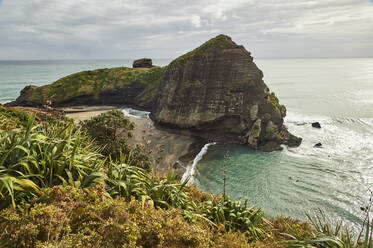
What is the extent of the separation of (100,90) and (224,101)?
4495 cm

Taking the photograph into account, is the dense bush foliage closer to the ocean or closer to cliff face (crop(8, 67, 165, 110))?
the ocean

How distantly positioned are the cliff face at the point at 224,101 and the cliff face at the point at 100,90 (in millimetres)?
18016

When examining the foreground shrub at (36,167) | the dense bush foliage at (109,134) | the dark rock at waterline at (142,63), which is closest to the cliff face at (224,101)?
the dense bush foliage at (109,134)

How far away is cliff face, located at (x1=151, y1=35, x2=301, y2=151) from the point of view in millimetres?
37812

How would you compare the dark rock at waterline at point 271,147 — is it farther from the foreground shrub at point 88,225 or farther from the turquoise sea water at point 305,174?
the foreground shrub at point 88,225

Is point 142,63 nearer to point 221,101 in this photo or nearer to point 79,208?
point 221,101

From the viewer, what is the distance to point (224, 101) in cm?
4025

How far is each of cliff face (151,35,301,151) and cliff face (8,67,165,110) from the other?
18.0 metres

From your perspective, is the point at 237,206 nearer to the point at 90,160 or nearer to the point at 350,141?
the point at 90,160

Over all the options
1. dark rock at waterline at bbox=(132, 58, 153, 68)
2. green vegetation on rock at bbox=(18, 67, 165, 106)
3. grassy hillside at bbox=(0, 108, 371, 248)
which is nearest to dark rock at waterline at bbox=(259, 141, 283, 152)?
grassy hillside at bbox=(0, 108, 371, 248)

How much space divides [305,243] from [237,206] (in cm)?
231

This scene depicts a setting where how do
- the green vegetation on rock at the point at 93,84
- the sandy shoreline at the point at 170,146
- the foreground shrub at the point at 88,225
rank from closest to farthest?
the foreground shrub at the point at 88,225 < the sandy shoreline at the point at 170,146 < the green vegetation on rock at the point at 93,84

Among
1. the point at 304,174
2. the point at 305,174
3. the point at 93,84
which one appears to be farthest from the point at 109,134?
the point at 93,84

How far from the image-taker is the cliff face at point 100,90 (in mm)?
61719
